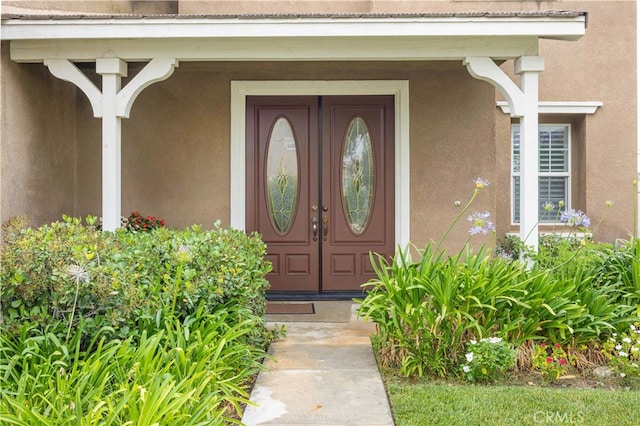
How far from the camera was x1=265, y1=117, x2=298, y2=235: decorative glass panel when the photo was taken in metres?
7.74

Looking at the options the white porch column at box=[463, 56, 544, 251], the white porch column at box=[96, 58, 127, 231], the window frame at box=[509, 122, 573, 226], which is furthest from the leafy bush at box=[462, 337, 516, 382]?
the window frame at box=[509, 122, 573, 226]

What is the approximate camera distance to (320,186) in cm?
772

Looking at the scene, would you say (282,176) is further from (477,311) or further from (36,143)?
(477,311)

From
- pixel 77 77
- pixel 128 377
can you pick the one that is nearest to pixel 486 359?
pixel 128 377

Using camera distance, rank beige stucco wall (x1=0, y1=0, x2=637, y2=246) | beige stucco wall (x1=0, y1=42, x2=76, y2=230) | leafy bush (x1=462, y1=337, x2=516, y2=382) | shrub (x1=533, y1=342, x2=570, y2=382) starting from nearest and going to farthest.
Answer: leafy bush (x1=462, y1=337, x2=516, y2=382) → shrub (x1=533, y1=342, x2=570, y2=382) → beige stucco wall (x1=0, y1=42, x2=76, y2=230) → beige stucco wall (x1=0, y1=0, x2=637, y2=246)

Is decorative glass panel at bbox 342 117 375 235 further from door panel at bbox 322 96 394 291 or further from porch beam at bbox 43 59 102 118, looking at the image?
porch beam at bbox 43 59 102 118

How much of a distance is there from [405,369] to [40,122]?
198 inches

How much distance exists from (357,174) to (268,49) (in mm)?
2322

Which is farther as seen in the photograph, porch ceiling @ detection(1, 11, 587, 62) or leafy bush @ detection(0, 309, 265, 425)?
porch ceiling @ detection(1, 11, 587, 62)

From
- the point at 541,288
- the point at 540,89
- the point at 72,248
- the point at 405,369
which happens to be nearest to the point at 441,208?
the point at 540,89

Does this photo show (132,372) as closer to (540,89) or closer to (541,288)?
(541,288)

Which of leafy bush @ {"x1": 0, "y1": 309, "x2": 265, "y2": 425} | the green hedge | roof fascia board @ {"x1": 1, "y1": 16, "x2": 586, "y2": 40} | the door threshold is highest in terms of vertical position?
roof fascia board @ {"x1": 1, "y1": 16, "x2": 586, "y2": 40}

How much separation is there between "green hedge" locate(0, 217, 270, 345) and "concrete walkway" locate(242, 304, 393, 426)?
490 millimetres

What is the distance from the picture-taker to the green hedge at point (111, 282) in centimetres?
365
